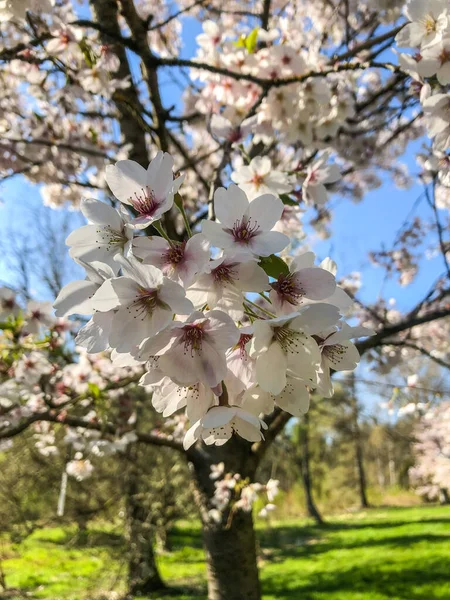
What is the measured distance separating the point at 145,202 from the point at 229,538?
2333mm

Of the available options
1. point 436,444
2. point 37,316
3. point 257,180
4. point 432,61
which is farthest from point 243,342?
point 436,444

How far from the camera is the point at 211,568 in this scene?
2.57 metres

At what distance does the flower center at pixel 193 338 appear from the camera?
725mm

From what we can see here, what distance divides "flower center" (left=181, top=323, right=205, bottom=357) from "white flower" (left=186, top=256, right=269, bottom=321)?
0.04 metres

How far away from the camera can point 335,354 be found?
0.85 meters

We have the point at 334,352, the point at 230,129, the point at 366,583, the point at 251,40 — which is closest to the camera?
the point at 334,352

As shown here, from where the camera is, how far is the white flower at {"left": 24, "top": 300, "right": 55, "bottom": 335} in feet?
7.42

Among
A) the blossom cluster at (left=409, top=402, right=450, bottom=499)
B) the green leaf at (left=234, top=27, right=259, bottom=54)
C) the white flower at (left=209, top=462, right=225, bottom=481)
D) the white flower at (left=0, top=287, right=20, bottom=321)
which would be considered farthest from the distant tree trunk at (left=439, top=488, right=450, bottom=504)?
the green leaf at (left=234, top=27, right=259, bottom=54)

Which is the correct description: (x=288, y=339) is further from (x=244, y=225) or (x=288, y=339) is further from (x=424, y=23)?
(x=424, y=23)

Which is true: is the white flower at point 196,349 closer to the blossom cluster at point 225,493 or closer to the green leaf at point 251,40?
the green leaf at point 251,40

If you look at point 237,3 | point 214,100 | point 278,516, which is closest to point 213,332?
point 214,100

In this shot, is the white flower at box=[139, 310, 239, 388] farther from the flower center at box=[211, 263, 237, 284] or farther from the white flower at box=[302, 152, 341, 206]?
the white flower at box=[302, 152, 341, 206]

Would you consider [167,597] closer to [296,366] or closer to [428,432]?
[296,366]

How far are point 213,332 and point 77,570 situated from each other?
379 inches
